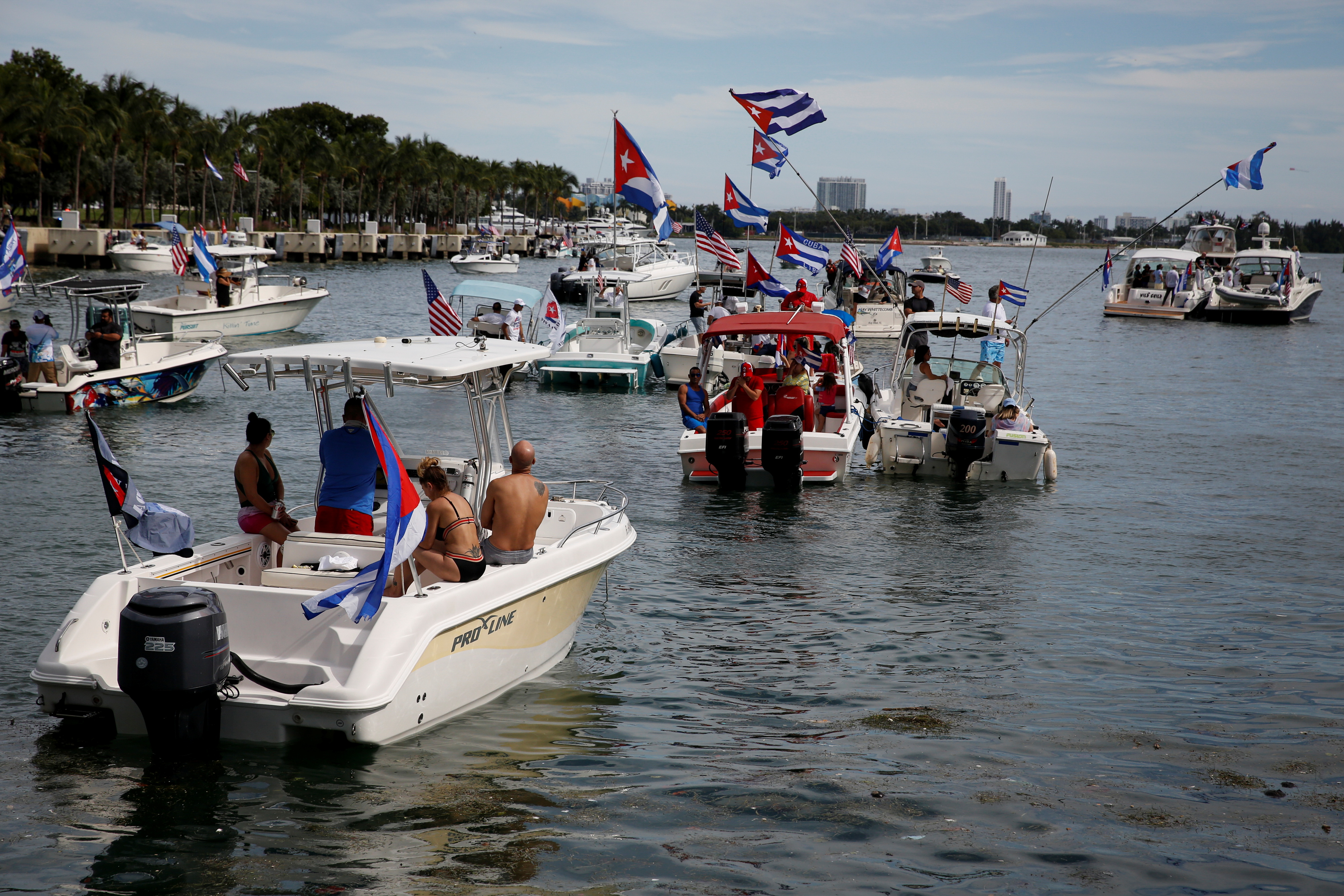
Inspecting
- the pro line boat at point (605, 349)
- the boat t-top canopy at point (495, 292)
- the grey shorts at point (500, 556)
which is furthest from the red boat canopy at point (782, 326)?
the boat t-top canopy at point (495, 292)

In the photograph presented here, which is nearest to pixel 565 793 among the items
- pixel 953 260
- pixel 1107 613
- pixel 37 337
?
pixel 1107 613

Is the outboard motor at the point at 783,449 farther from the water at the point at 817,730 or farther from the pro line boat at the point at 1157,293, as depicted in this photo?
the pro line boat at the point at 1157,293

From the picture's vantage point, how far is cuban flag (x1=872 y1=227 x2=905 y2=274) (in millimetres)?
37094

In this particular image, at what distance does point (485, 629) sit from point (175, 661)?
2162mm

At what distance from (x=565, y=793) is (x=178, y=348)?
806 inches

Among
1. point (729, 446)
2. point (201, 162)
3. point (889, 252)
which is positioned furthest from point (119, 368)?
point (201, 162)

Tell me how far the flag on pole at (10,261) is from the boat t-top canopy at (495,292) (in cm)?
986

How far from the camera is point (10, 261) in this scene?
2562cm

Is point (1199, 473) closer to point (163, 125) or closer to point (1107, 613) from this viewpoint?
point (1107, 613)

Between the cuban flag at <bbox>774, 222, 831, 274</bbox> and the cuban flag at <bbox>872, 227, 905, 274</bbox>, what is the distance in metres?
10.7

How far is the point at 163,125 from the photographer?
A: 8088 centimetres

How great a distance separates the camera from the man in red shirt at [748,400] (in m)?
17.0

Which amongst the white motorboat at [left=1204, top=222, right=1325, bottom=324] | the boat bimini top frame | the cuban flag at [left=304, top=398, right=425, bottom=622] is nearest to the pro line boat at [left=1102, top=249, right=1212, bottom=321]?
the white motorboat at [left=1204, top=222, right=1325, bottom=324]

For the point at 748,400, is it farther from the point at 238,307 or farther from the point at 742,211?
the point at 238,307
